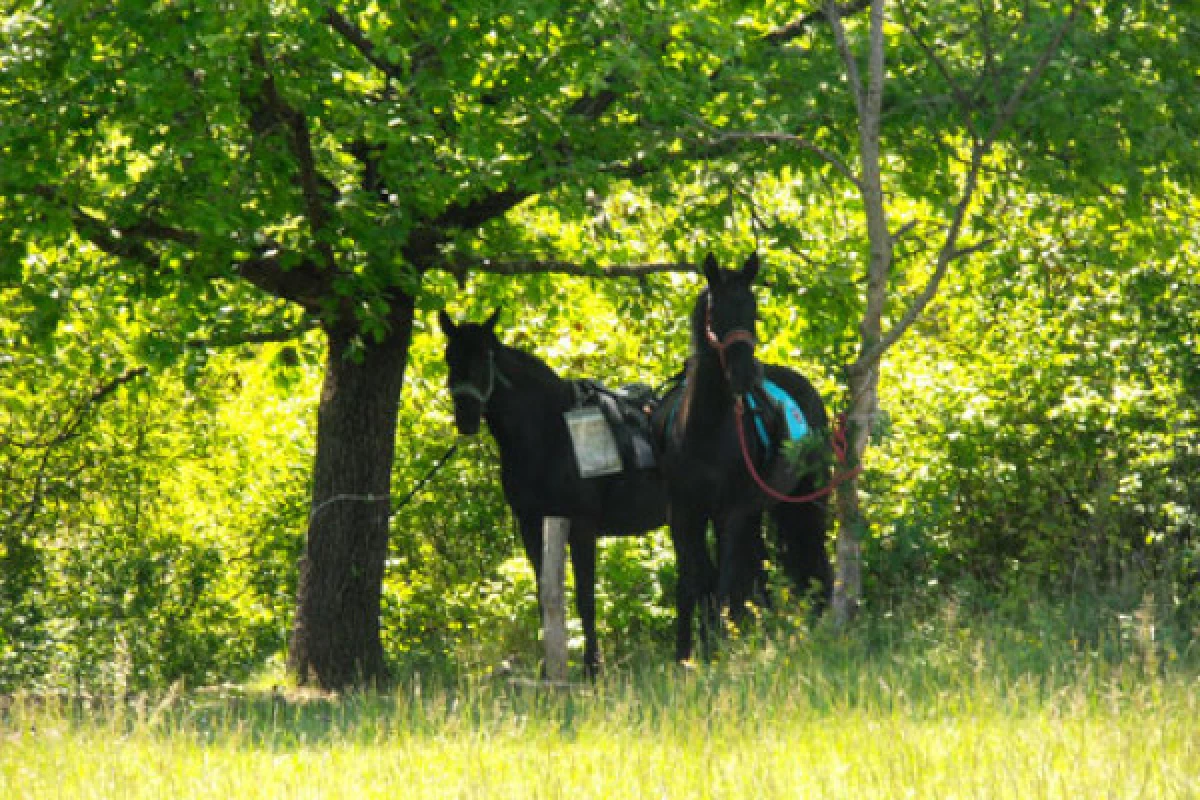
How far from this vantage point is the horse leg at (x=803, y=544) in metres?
13.7

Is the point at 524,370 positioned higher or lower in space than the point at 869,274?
lower

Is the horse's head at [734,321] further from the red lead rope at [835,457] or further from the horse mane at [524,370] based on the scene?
the horse mane at [524,370]

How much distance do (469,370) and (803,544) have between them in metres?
3.16

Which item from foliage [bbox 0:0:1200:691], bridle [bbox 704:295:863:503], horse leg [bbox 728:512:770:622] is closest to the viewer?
bridle [bbox 704:295:863:503]

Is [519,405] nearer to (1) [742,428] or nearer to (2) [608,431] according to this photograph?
(2) [608,431]

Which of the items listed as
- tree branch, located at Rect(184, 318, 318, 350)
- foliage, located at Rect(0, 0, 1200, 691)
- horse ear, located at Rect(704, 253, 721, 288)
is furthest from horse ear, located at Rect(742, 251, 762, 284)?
tree branch, located at Rect(184, 318, 318, 350)

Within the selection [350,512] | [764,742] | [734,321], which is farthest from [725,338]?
[764,742]

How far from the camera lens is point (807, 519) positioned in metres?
13.8

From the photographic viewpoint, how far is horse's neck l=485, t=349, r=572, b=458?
13344mm

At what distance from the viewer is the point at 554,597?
1225 centimetres

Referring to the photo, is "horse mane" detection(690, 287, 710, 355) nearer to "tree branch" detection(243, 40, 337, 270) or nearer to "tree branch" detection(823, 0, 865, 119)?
"tree branch" detection(823, 0, 865, 119)

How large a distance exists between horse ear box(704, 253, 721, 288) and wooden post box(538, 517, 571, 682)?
2252 millimetres

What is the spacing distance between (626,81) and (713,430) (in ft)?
8.73

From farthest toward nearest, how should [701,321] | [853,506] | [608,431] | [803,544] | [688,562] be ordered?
[803,544]
[608,431]
[688,562]
[701,321]
[853,506]
